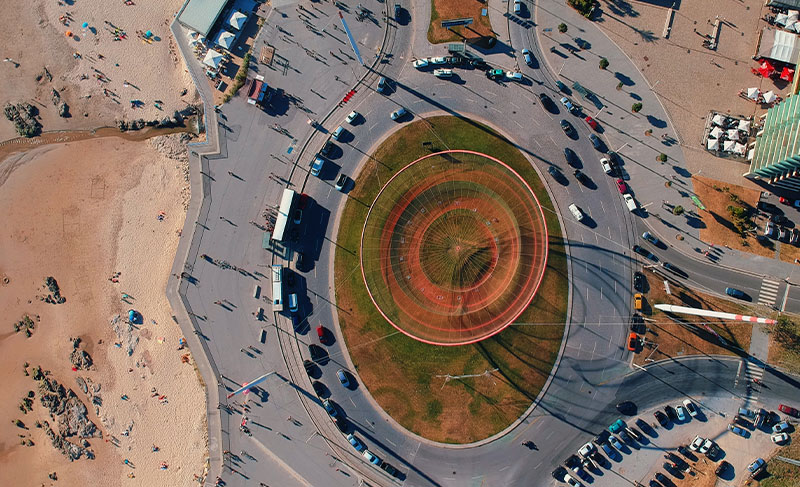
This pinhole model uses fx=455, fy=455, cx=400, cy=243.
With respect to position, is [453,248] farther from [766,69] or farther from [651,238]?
[766,69]

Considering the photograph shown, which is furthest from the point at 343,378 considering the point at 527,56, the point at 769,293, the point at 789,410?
the point at 789,410

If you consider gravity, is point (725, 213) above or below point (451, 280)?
above

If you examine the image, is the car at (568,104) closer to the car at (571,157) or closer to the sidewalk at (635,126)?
the sidewalk at (635,126)

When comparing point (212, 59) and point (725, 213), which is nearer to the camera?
point (725, 213)

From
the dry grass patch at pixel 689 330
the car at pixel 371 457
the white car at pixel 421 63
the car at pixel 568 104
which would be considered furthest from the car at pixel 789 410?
the white car at pixel 421 63

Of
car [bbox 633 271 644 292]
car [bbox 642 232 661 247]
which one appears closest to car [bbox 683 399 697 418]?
car [bbox 633 271 644 292]

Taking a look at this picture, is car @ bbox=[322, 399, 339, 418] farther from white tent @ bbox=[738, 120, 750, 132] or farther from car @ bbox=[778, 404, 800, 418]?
white tent @ bbox=[738, 120, 750, 132]

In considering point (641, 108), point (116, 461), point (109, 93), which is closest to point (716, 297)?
point (641, 108)

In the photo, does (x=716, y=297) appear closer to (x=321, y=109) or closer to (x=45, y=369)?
(x=321, y=109)
